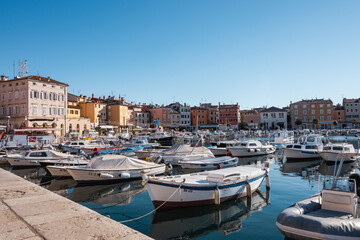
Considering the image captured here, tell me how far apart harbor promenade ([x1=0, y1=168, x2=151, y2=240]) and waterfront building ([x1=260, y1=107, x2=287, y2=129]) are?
102385mm

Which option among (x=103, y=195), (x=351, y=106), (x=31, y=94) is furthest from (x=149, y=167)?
(x=351, y=106)

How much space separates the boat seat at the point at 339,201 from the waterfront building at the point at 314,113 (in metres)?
96.0

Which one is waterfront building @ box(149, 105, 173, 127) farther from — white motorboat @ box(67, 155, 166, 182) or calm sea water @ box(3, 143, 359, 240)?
white motorboat @ box(67, 155, 166, 182)

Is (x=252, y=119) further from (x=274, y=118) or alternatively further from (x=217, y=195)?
(x=217, y=195)

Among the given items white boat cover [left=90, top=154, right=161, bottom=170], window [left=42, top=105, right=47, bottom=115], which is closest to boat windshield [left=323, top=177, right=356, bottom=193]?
white boat cover [left=90, top=154, right=161, bottom=170]

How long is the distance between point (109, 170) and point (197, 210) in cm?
806

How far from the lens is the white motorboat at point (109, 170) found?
1825 cm

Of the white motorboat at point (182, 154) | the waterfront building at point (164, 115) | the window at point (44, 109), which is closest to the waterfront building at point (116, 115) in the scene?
the waterfront building at point (164, 115)

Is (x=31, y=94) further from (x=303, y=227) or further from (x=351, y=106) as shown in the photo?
(x=351, y=106)

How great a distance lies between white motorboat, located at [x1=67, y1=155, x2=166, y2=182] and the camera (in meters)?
18.2

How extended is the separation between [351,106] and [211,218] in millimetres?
110099

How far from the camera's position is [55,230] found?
5.07 metres

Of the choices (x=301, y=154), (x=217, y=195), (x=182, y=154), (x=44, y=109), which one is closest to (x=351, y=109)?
(x=301, y=154)

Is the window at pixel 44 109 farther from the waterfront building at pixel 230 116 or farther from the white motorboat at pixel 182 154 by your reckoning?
the waterfront building at pixel 230 116
